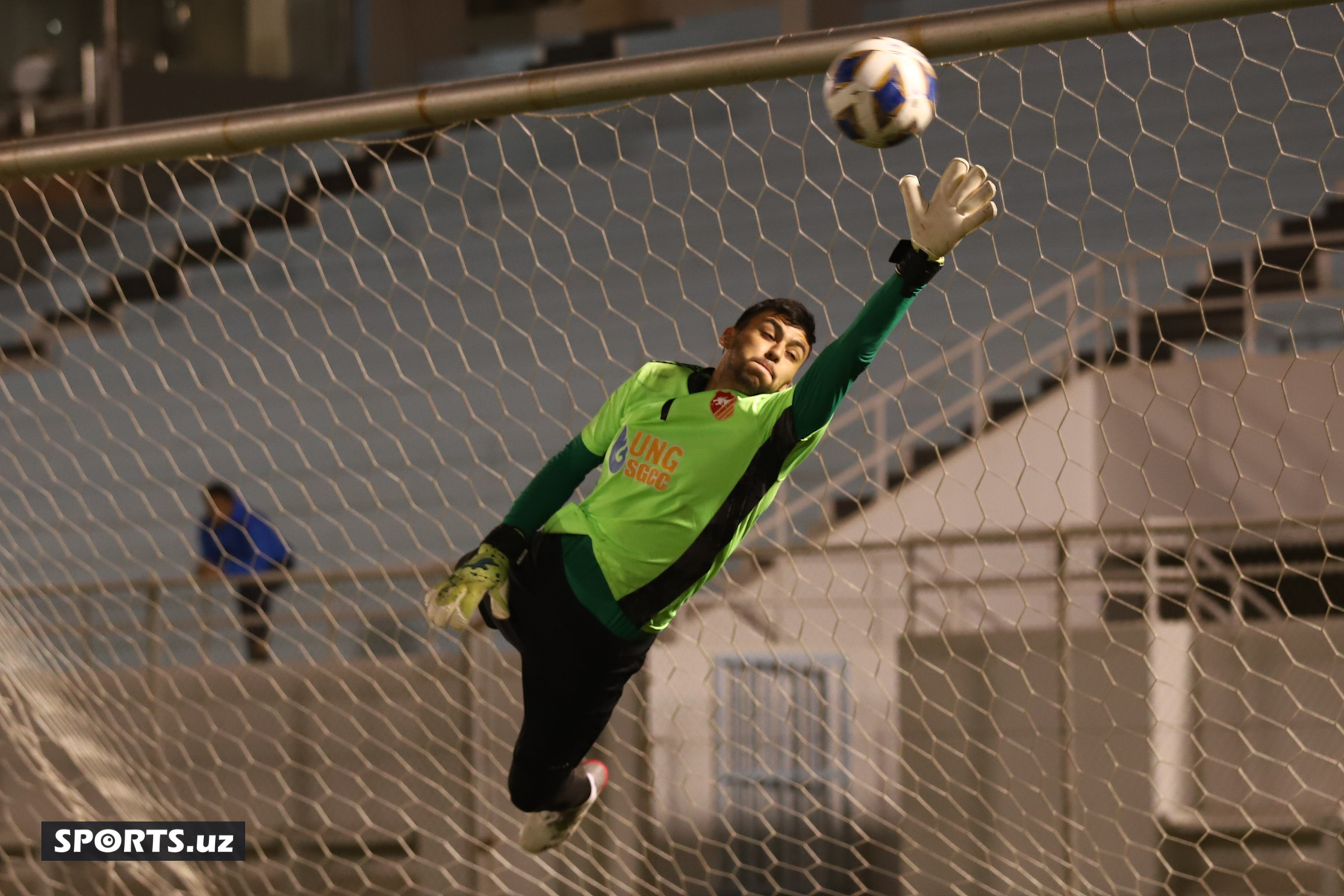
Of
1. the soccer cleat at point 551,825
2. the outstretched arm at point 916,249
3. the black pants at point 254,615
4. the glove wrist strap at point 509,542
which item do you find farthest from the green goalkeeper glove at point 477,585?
the black pants at point 254,615

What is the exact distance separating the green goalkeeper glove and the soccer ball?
1.08 m

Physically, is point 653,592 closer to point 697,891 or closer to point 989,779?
point 989,779

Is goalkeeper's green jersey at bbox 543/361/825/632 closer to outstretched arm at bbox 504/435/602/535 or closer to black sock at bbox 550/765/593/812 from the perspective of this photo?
outstretched arm at bbox 504/435/602/535

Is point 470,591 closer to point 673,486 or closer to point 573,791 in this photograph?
point 673,486

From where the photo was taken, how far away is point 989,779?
4.63 m

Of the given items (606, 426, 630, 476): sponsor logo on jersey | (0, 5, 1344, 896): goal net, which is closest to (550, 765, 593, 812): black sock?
(606, 426, 630, 476): sponsor logo on jersey

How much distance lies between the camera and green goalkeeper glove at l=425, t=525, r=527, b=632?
2.67 m

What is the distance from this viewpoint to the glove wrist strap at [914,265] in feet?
7.70

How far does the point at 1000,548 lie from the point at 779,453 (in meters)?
2.81

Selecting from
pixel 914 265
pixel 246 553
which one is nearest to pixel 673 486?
pixel 914 265

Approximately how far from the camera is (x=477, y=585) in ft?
8.93

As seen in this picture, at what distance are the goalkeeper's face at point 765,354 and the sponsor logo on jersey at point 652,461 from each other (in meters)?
0.19

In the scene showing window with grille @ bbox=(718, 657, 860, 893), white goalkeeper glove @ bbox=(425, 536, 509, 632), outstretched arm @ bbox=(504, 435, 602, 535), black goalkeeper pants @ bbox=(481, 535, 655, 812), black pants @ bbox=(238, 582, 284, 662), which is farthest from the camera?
black pants @ bbox=(238, 582, 284, 662)

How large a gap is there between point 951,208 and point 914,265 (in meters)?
0.11
